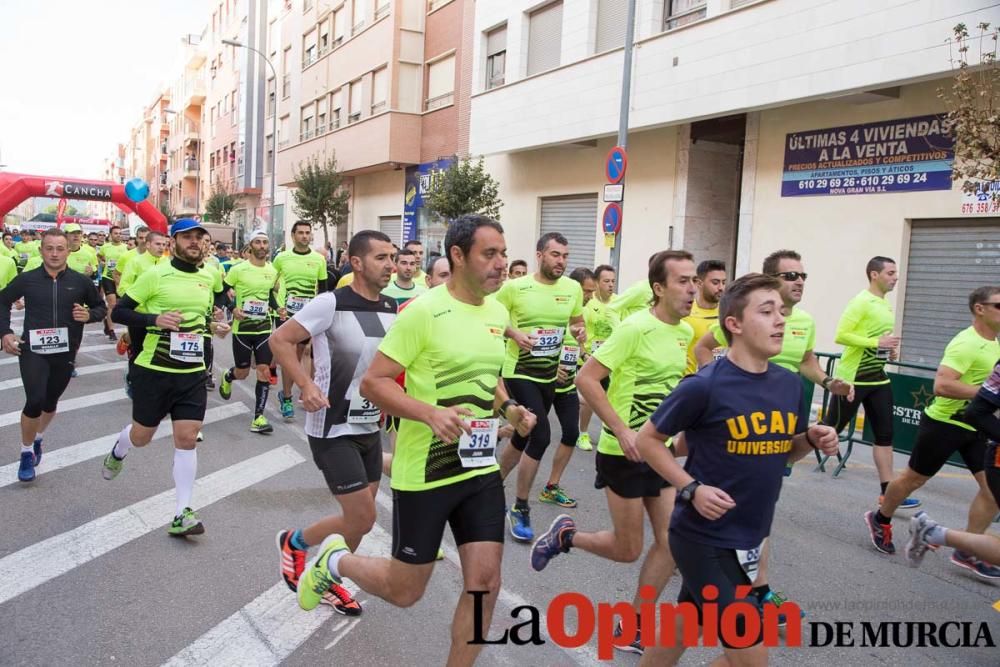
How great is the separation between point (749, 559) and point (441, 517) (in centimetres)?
120

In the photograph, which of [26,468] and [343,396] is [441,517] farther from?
[26,468]

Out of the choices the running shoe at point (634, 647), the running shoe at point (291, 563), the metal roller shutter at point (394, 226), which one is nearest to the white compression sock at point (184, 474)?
the running shoe at point (291, 563)

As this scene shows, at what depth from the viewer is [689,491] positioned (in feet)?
9.39

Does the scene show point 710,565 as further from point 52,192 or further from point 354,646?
point 52,192

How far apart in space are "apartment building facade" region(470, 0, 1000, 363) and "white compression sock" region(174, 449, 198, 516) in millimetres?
9832

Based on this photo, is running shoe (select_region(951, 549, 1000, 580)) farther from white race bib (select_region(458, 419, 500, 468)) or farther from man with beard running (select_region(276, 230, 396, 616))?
man with beard running (select_region(276, 230, 396, 616))

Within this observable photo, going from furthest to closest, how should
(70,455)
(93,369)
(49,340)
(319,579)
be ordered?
(93,369)
(70,455)
(49,340)
(319,579)

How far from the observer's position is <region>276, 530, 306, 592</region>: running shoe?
4.07 meters

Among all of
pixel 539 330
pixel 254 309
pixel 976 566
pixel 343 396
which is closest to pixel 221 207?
pixel 254 309

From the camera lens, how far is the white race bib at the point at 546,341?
588 centimetres

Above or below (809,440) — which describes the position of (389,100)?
above

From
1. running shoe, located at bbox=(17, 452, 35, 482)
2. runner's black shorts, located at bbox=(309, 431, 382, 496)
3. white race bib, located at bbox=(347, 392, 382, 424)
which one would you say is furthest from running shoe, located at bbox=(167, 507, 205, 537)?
running shoe, located at bbox=(17, 452, 35, 482)

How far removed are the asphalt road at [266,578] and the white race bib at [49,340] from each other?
3.51 feet

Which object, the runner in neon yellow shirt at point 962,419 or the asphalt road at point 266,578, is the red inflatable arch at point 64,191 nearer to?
the asphalt road at point 266,578
